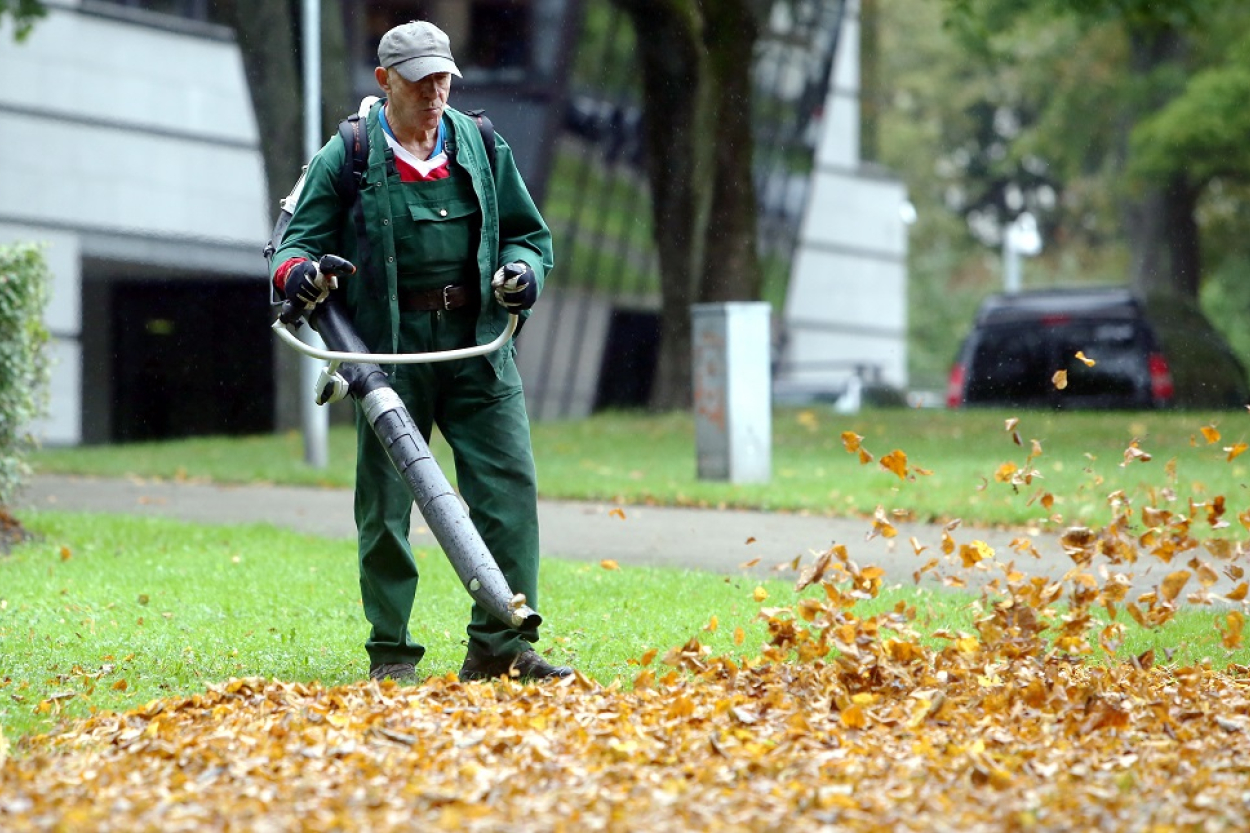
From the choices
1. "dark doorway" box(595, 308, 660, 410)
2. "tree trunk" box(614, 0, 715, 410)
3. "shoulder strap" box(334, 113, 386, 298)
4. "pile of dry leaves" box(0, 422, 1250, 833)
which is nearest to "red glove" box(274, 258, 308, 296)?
"shoulder strap" box(334, 113, 386, 298)

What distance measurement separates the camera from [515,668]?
548 centimetres

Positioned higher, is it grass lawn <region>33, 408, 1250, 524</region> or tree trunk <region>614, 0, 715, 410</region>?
tree trunk <region>614, 0, 715, 410</region>

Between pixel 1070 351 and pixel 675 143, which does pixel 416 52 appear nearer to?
pixel 1070 351

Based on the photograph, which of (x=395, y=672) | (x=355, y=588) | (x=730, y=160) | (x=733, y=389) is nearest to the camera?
(x=395, y=672)

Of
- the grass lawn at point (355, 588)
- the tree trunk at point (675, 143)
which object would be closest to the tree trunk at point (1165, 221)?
the tree trunk at point (675, 143)

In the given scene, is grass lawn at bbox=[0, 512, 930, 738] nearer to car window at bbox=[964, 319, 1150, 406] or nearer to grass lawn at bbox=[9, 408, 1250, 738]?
grass lawn at bbox=[9, 408, 1250, 738]

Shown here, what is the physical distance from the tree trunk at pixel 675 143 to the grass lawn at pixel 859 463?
1536 mm

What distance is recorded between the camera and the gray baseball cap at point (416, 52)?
5.20m

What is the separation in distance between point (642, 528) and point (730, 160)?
10507 mm

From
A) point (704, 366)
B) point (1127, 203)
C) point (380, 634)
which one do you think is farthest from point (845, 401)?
point (380, 634)

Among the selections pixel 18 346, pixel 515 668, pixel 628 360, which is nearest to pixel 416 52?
pixel 515 668

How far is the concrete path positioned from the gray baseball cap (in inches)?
104

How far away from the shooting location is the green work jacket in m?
5.38

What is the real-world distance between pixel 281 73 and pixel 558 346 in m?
8.92
